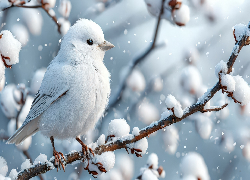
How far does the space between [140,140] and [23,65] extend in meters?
3.02

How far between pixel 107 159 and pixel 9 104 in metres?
1.89

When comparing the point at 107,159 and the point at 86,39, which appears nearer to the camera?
the point at 107,159

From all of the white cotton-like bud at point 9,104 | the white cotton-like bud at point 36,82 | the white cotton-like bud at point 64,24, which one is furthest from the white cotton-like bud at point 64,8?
the white cotton-like bud at point 9,104

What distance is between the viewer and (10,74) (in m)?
3.15

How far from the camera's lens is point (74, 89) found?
1.69m

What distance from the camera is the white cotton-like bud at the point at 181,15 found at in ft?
7.45

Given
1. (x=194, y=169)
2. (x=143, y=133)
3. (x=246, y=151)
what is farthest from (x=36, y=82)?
(x=246, y=151)

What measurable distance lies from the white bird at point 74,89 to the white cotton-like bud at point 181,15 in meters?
0.71

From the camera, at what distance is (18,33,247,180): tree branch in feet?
4.03

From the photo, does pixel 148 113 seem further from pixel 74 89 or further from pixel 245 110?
pixel 74 89

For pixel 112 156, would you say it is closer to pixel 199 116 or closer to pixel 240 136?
pixel 199 116

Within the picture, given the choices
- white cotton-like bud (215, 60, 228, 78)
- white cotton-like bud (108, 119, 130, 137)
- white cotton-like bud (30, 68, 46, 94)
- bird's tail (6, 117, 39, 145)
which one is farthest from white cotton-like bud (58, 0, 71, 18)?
white cotton-like bud (215, 60, 228, 78)

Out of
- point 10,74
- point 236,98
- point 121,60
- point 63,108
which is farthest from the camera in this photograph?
point 121,60

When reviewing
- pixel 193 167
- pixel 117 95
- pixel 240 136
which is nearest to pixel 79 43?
pixel 117 95
